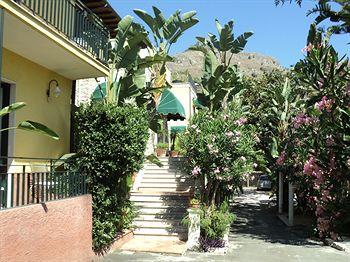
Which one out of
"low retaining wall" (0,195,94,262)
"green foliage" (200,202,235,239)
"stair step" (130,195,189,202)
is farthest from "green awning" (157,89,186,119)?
"low retaining wall" (0,195,94,262)

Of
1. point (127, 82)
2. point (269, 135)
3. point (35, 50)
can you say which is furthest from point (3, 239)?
point (269, 135)

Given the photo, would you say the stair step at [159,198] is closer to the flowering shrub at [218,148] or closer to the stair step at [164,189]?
the stair step at [164,189]

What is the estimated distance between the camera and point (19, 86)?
10.7 metres

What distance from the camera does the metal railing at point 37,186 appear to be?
726 centimetres

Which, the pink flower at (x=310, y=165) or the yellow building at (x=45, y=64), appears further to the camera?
→ the pink flower at (x=310, y=165)

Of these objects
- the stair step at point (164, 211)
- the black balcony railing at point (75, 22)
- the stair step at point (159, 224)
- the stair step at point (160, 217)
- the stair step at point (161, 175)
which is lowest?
the stair step at point (159, 224)

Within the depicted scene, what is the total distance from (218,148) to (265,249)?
129 inches

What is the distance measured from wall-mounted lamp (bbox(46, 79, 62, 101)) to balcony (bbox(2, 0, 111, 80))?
371mm

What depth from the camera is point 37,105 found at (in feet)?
38.2

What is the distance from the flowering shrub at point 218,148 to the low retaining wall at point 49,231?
4365mm

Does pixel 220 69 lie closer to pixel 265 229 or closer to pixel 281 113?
pixel 281 113

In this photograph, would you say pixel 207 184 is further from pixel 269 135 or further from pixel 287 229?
pixel 269 135

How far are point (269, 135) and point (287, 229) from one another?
5.47 m

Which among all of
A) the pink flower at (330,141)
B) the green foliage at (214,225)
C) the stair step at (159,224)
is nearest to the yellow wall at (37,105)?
the stair step at (159,224)
